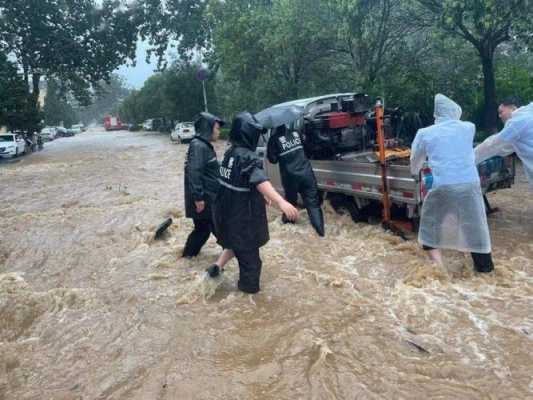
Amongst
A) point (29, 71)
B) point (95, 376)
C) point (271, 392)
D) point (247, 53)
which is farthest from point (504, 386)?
point (29, 71)

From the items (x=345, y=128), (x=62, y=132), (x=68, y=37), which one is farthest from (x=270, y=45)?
(x=62, y=132)

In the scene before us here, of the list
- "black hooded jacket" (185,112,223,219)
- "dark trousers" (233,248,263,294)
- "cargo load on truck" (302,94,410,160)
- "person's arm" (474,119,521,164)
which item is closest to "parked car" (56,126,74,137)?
"cargo load on truck" (302,94,410,160)

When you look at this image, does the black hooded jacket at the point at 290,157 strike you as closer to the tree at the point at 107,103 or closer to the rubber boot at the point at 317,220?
the rubber boot at the point at 317,220

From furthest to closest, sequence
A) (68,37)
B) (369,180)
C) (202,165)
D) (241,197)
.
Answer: (68,37) < (369,180) < (202,165) < (241,197)

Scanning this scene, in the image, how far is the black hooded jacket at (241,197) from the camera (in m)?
4.41

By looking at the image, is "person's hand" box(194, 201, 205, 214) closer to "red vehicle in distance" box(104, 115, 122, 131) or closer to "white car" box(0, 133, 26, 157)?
"white car" box(0, 133, 26, 157)

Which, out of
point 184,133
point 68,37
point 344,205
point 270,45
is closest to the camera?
point 344,205

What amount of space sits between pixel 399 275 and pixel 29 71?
104 feet

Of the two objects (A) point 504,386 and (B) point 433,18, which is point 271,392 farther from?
(B) point 433,18

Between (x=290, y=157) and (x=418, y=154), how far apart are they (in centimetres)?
207

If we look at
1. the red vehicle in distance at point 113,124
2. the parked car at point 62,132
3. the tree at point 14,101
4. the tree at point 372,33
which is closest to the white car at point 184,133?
the tree at point 14,101

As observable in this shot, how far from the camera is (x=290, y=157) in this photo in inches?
258

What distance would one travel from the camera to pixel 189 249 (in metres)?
6.08

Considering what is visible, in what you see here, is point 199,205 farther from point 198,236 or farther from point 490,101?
point 490,101
